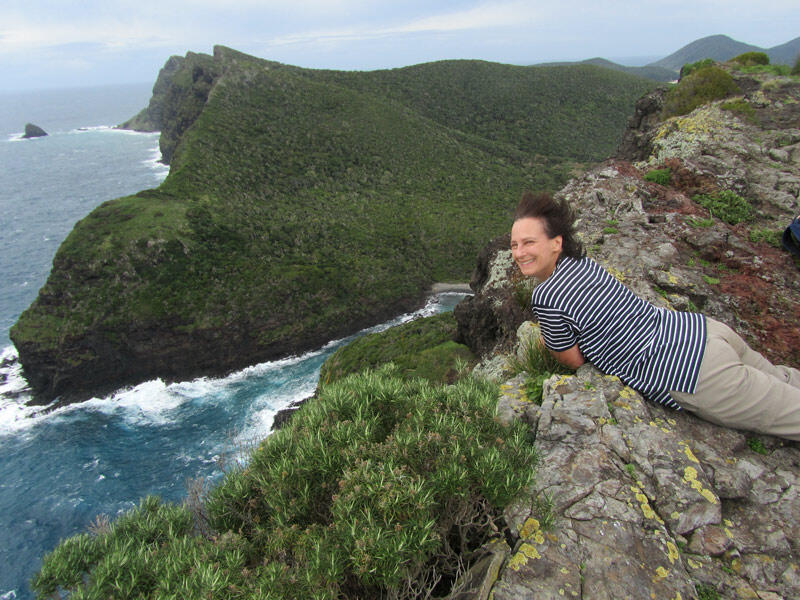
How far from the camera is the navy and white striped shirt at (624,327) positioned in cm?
448

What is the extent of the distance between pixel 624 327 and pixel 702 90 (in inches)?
878

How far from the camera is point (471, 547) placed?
3840mm

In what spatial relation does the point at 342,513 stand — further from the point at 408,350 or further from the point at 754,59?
the point at 754,59

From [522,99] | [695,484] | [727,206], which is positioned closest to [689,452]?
[695,484]

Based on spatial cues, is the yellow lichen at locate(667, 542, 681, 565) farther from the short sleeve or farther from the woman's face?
the woman's face

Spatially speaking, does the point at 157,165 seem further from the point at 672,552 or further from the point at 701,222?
the point at 672,552

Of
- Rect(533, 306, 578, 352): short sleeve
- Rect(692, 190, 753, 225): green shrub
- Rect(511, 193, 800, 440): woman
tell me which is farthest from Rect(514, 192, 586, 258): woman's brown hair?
Rect(692, 190, 753, 225): green shrub

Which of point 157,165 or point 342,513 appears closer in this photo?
point 342,513

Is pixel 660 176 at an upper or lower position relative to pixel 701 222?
upper

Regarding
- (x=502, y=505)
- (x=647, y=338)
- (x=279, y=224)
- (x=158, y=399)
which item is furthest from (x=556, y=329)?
(x=279, y=224)

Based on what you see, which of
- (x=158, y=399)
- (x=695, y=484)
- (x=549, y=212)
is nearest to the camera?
(x=695, y=484)

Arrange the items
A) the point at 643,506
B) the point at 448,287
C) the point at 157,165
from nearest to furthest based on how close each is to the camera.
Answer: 1. the point at 643,506
2. the point at 448,287
3. the point at 157,165

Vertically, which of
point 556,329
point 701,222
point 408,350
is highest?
point 556,329

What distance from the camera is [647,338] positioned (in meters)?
4.65
